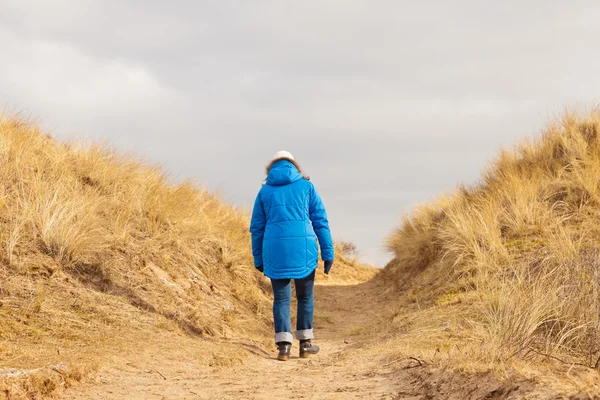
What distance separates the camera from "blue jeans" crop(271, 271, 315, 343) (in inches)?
269

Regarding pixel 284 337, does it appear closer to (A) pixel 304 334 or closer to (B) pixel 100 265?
(A) pixel 304 334

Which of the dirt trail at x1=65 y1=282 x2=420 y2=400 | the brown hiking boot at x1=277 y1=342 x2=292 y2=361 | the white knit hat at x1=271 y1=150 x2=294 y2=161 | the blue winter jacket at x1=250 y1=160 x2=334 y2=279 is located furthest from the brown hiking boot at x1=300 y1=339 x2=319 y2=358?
the white knit hat at x1=271 y1=150 x2=294 y2=161

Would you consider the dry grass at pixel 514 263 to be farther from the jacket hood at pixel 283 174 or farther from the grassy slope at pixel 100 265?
the grassy slope at pixel 100 265

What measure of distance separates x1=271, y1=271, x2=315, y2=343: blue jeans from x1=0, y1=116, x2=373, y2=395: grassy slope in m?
0.76

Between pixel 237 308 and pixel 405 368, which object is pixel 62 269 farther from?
pixel 405 368

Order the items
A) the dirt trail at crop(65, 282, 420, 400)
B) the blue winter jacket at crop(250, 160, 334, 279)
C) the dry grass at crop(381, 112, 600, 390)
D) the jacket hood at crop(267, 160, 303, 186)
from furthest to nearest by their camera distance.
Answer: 1. the jacket hood at crop(267, 160, 303, 186)
2. the blue winter jacket at crop(250, 160, 334, 279)
3. the dry grass at crop(381, 112, 600, 390)
4. the dirt trail at crop(65, 282, 420, 400)

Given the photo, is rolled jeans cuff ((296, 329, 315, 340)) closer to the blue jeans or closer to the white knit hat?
the blue jeans

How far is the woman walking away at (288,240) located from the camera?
6.77 m

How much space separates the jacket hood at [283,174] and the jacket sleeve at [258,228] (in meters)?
0.30

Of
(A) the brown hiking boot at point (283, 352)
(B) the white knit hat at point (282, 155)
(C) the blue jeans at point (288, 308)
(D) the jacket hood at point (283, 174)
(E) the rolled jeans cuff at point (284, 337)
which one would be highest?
(B) the white knit hat at point (282, 155)

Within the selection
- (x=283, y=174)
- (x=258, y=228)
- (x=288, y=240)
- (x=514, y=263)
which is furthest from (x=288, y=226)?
(x=514, y=263)

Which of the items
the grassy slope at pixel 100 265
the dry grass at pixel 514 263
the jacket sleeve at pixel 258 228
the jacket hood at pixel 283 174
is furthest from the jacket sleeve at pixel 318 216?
the grassy slope at pixel 100 265

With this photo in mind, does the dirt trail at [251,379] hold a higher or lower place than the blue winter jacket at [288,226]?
lower

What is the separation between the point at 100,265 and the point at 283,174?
2658 mm
